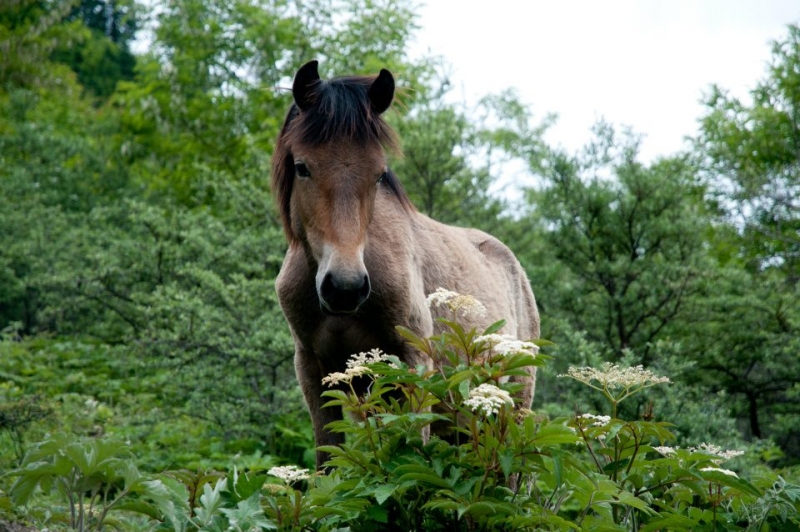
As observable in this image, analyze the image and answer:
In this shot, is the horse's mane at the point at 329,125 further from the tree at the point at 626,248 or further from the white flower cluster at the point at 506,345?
the tree at the point at 626,248

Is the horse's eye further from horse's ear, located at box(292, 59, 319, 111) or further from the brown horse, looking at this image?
horse's ear, located at box(292, 59, 319, 111)

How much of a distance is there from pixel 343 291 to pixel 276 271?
668cm

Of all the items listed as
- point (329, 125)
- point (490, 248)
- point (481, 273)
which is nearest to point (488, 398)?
point (329, 125)

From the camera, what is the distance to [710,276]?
9484 mm

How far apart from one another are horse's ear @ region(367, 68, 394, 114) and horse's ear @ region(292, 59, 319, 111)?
30 centimetres

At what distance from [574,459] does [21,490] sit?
175cm

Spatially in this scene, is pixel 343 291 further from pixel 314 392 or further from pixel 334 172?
pixel 314 392

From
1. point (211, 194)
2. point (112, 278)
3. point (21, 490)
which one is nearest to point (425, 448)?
point (21, 490)

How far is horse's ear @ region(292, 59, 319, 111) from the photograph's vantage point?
4.21m

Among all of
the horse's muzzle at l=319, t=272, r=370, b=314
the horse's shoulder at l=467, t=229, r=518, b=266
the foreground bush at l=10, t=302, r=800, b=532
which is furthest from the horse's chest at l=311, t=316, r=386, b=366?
the horse's shoulder at l=467, t=229, r=518, b=266

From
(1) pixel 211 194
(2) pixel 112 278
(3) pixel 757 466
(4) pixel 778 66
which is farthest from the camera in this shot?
(4) pixel 778 66

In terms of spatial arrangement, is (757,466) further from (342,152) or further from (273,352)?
(342,152)

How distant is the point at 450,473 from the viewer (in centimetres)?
247

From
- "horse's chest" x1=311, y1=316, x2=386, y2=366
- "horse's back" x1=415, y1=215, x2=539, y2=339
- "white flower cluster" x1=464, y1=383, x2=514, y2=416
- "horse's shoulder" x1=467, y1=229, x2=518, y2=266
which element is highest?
"horse's shoulder" x1=467, y1=229, x2=518, y2=266
